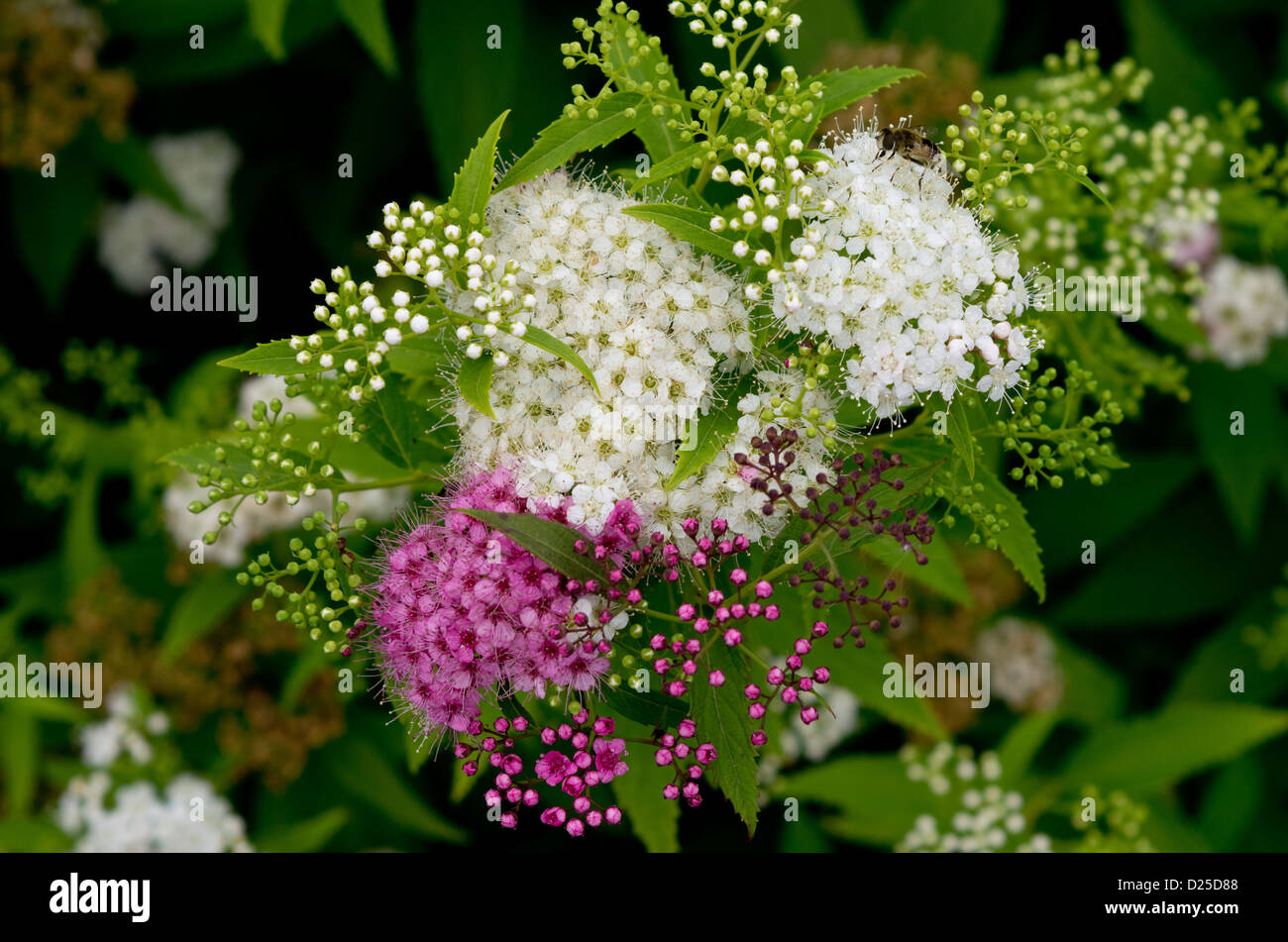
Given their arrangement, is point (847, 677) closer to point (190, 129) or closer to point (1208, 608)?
point (1208, 608)

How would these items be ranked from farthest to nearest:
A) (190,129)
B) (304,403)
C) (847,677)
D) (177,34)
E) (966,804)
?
1. (190,129)
2. (177,34)
3. (304,403)
4. (966,804)
5. (847,677)

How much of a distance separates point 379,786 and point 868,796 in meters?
1.84

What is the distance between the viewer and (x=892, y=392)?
209cm

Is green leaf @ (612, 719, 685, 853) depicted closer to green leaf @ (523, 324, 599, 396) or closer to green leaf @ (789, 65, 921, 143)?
green leaf @ (523, 324, 599, 396)

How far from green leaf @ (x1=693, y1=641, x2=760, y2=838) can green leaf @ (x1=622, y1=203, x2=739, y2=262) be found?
0.78m

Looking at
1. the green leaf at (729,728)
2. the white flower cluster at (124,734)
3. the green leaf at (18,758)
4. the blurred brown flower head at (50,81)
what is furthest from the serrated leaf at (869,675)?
the blurred brown flower head at (50,81)

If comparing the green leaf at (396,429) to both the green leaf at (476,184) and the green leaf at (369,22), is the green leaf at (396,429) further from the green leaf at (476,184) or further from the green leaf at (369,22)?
the green leaf at (369,22)

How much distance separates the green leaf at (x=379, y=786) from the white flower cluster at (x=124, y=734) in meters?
0.64

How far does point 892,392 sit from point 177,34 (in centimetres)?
381

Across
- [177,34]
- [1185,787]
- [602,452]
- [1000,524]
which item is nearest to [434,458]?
[602,452]

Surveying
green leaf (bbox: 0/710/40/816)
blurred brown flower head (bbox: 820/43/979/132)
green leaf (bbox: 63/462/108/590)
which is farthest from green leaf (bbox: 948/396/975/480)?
green leaf (bbox: 0/710/40/816)

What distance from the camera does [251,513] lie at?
153 inches

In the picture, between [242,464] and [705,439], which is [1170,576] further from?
[242,464]

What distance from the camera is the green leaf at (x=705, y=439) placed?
2.01 m
